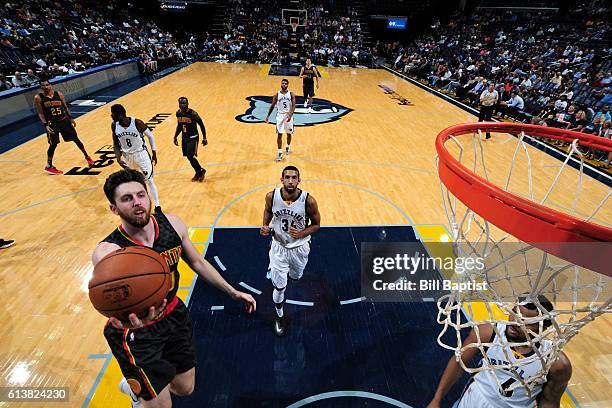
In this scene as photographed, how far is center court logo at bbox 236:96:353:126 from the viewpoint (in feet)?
37.9

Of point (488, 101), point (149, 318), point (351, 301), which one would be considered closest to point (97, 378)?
point (149, 318)

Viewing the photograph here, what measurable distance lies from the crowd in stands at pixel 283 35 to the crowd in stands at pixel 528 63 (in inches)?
153

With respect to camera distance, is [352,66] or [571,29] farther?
[352,66]

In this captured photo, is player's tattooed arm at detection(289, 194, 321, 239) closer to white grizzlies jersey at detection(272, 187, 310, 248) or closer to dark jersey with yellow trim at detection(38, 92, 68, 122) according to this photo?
white grizzlies jersey at detection(272, 187, 310, 248)

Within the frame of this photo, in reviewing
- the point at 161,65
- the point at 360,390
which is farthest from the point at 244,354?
the point at 161,65

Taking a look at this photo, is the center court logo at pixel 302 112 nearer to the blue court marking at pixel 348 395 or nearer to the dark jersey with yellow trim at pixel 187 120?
the dark jersey with yellow trim at pixel 187 120

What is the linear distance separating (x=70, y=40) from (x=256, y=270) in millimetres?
19302

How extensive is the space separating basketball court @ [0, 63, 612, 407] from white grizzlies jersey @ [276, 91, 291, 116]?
116cm

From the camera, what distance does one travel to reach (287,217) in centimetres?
361

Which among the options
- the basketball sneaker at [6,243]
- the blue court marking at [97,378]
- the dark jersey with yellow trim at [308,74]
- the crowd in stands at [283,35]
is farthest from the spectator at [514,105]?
the crowd in stands at [283,35]

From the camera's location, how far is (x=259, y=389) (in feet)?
10.5

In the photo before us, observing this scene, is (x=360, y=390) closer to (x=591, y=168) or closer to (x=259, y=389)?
(x=259, y=389)

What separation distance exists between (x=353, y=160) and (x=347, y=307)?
495 centimetres

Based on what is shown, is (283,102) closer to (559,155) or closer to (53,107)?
(53,107)
